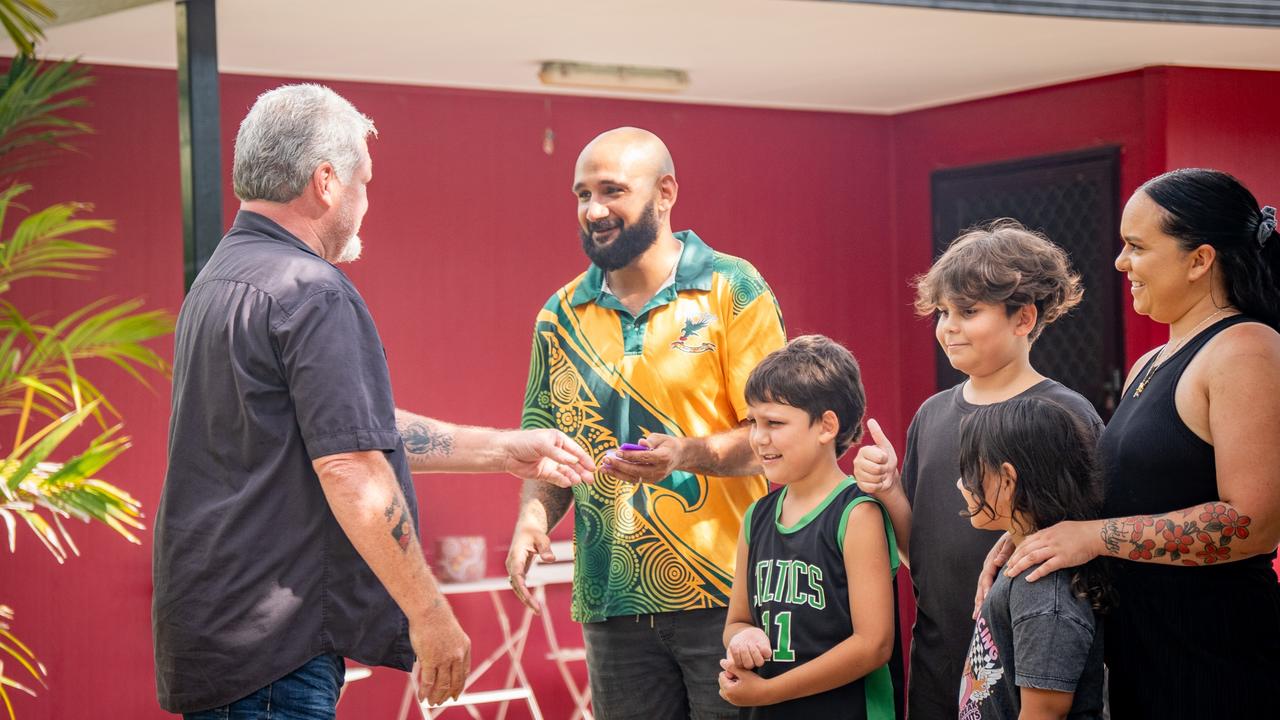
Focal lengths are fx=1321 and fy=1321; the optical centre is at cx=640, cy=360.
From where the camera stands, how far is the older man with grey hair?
2.37 meters

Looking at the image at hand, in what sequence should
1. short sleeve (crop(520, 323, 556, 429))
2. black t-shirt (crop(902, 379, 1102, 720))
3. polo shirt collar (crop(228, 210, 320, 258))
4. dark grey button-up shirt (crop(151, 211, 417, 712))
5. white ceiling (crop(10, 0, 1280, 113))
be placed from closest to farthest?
1. dark grey button-up shirt (crop(151, 211, 417, 712))
2. polo shirt collar (crop(228, 210, 320, 258))
3. black t-shirt (crop(902, 379, 1102, 720))
4. short sleeve (crop(520, 323, 556, 429))
5. white ceiling (crop(10, 0, 1280, 113))

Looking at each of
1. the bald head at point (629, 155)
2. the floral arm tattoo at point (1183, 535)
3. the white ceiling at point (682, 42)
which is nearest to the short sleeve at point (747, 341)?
the bald head at point (629, 155)

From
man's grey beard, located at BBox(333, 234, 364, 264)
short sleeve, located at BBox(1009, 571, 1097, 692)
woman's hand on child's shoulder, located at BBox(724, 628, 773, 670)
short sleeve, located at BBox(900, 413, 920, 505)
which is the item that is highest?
man's grey beard, located at BBox(333, 234, 364, 264)

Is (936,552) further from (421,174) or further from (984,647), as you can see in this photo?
(421,174)

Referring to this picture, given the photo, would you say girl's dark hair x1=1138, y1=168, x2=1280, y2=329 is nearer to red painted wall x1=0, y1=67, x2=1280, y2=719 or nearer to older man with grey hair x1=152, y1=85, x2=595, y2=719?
older man with grey hair x1=152, y1=85, x2=595, y2=719

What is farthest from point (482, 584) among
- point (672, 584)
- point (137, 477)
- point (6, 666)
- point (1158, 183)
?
point (1158, 183)

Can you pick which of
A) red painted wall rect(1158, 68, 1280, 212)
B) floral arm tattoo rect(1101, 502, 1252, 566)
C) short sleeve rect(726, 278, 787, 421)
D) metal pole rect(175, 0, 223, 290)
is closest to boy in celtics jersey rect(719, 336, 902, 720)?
short sleeve rect(726, 278, 787, 421)

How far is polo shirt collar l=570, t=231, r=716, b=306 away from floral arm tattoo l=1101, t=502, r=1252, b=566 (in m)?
1.26

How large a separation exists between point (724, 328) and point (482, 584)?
3109 mm

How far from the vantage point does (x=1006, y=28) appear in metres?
5.30

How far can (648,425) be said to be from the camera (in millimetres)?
3221

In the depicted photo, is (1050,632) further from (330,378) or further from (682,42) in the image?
(682,42)

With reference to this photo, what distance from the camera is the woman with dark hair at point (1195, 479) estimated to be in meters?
2.30

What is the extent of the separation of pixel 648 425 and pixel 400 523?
937 mm
